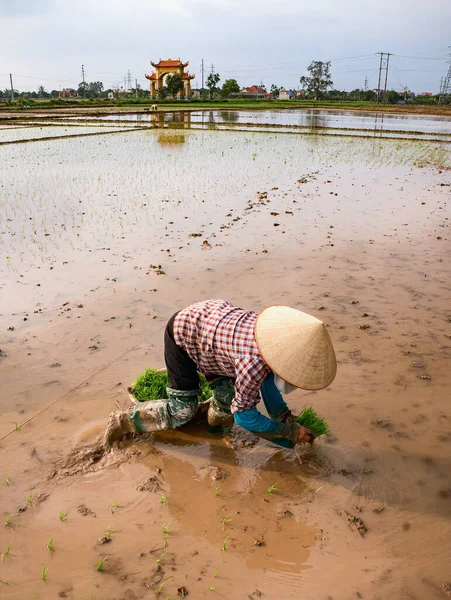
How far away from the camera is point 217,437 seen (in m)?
2.61

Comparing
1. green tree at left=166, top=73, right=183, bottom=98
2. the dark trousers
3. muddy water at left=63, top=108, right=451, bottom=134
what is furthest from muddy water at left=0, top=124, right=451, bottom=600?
green tree at left=166, top=73, right=183, bottom=98

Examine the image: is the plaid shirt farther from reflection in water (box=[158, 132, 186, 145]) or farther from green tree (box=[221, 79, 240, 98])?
green tree (box=[221, 79, 240, 98])

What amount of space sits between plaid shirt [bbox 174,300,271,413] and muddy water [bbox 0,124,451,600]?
21.8 inches

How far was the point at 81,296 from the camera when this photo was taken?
417 cm

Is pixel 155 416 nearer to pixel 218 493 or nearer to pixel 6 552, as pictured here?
pixel 218 493

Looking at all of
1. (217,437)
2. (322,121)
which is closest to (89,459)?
(217,437)

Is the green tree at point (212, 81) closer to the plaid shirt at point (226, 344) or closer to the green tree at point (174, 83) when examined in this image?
the green tree at point (174, 83)

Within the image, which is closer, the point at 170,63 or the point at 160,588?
the point at 160,588

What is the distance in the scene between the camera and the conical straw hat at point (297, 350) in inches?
75.9

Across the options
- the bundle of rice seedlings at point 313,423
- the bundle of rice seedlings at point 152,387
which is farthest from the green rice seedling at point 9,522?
the bundle of rice seedlings at point 313,423

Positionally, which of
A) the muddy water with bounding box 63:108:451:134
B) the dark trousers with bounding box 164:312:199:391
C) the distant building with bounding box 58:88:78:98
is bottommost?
the dark trousers with bounding box 164:312:199:391

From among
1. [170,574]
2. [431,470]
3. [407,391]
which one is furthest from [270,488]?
[407,391]

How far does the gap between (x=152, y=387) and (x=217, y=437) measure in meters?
0.46

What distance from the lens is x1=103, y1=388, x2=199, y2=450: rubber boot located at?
239cm
